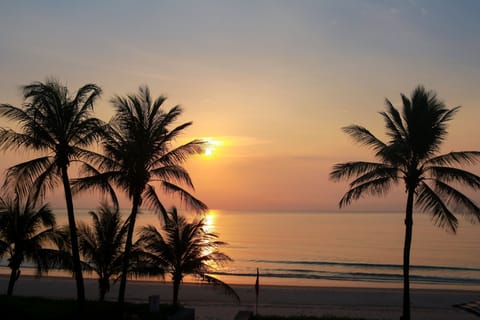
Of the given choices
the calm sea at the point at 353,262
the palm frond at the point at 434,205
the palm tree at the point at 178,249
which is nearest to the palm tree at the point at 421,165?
the palm frond at the point at 434,205

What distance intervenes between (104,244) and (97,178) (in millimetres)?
5149

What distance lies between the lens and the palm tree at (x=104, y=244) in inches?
801

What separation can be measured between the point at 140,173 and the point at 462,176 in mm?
10532

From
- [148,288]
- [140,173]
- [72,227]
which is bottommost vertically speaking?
[148,288]

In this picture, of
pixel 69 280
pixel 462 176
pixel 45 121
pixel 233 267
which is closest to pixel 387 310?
pixel 462 176

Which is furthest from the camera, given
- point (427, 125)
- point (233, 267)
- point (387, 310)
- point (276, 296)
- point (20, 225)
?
point (233, 267)

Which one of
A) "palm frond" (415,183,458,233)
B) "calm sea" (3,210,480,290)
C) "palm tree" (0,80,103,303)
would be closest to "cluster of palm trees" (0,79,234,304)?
"palm tree" (0,80,103,303)

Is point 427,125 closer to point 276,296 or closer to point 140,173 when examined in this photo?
point 140,173

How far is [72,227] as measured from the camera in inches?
602

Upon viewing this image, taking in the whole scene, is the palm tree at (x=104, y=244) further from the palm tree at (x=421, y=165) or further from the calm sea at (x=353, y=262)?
the calm sea at (x=353, y=262)

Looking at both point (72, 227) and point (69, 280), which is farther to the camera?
point (69, 280)

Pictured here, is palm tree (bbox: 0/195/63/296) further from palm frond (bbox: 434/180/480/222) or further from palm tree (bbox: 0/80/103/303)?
palm frond (bbox: 434/180/480/222)

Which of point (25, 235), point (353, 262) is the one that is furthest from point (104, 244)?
point (353, 262)

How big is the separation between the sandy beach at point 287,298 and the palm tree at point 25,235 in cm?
722
